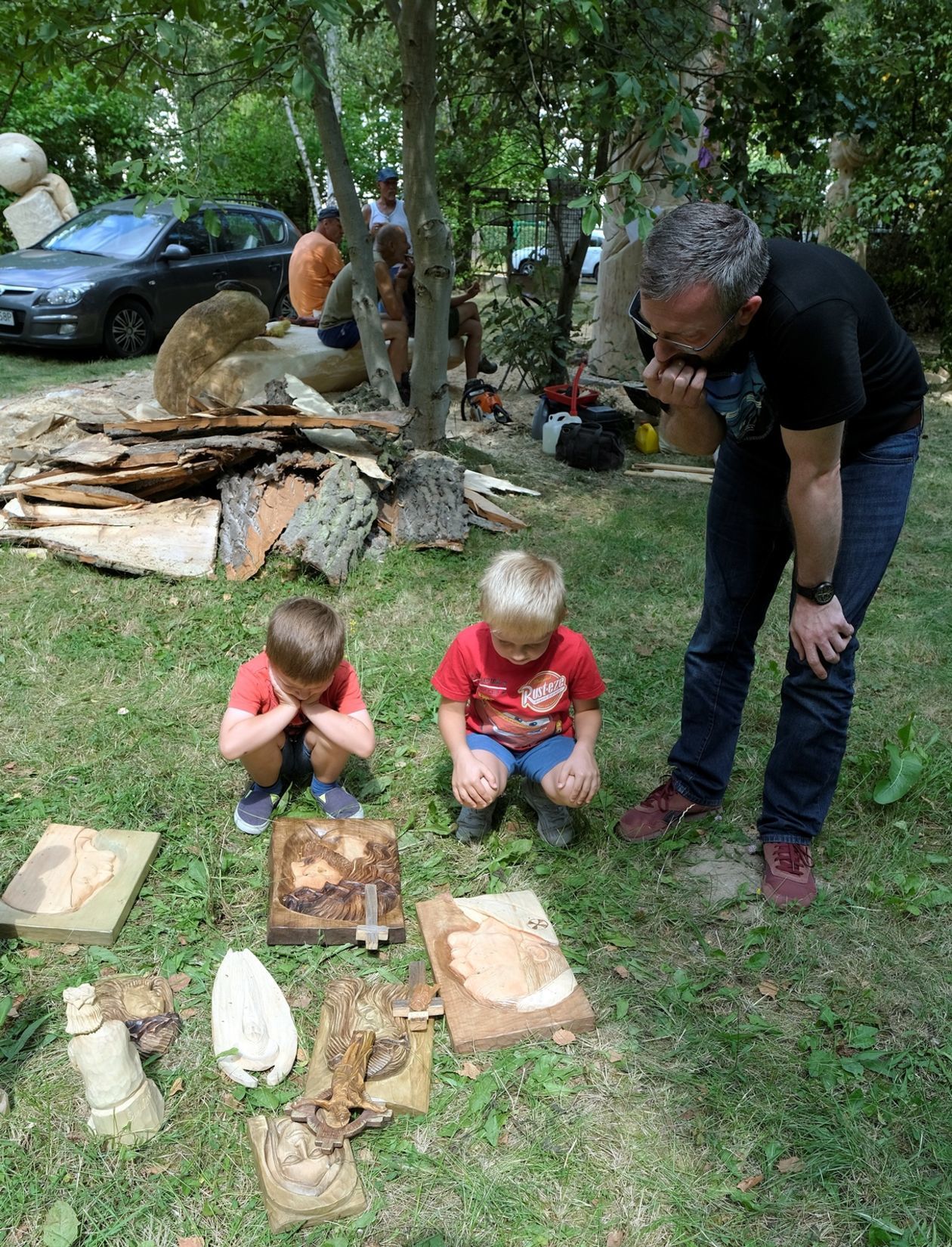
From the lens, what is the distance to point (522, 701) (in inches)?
108

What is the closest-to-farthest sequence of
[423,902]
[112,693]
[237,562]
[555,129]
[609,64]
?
[423,902], [112,693], [237,562], [609,64], [555,129]

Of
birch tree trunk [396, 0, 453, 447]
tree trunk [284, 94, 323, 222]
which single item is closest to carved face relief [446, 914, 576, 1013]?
birch tree trunk [396, 0, 453, 447]

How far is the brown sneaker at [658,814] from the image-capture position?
2.91 meters

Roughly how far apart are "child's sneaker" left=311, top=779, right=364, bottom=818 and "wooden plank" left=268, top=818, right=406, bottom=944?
0.11 metres

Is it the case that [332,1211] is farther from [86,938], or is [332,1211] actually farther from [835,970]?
[835,970]

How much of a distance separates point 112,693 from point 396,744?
3.90 feet

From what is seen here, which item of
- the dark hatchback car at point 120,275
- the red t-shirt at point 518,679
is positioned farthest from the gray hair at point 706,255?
the dark hatchback car at point 120,275

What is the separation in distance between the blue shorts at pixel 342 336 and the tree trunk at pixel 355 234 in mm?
805

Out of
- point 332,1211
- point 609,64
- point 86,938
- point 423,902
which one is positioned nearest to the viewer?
point 332,1211

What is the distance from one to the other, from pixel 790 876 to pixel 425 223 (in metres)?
4.61

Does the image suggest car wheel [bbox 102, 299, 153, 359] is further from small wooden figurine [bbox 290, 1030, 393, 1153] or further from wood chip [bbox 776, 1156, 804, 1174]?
wood chip [bbox 776, 1156, 804, 1174]

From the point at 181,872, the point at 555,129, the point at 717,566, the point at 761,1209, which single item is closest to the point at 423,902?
the point at 181,872

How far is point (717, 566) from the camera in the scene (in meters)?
2.60

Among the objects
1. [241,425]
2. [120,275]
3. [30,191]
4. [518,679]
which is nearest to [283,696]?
[518,679]
